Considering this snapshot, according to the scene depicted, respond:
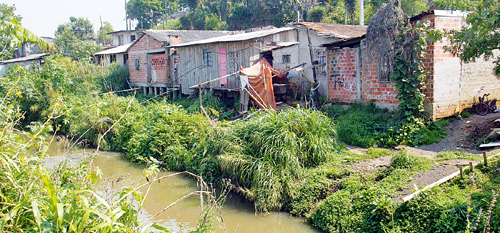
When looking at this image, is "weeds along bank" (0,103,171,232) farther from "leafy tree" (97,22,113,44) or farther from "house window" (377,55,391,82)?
"leafy tree" (97,22,113,44)

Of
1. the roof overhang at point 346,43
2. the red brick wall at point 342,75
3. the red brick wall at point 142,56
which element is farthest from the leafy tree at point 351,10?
the roof overhang at point 346,43

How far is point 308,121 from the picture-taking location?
9289 mm

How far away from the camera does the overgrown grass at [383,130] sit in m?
9.77

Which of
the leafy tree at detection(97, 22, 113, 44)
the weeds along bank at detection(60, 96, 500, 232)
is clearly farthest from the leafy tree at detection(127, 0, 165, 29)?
the weeds along bank at detection(60, 96, 500, 232)

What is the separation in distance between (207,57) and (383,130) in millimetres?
9618

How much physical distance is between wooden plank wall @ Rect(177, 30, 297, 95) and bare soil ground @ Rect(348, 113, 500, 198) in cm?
683

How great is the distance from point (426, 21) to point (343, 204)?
5731 millimetres

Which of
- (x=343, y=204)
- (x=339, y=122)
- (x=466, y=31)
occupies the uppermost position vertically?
(x=466, y=31)

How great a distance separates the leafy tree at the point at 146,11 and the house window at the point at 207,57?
2730 cm

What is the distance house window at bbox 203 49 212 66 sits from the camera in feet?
57.6

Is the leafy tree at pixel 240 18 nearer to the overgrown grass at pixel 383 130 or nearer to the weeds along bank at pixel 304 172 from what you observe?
the weeds along bank at pixel 304 172

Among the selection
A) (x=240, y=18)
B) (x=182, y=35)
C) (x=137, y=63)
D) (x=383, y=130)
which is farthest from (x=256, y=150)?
(x=240, y=18)

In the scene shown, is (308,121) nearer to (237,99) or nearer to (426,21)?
(426,21)

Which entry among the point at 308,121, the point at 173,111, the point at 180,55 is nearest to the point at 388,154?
the point at 308,121
